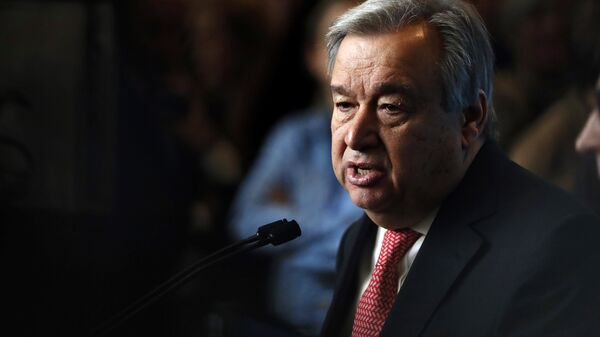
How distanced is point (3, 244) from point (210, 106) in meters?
2.55

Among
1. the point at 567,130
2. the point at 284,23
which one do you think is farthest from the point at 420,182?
the point at 284,23

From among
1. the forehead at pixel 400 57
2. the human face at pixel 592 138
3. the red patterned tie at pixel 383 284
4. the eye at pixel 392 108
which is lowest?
the red patterned tie at pixel 383 284

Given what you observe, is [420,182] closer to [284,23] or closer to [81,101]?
[81,101]

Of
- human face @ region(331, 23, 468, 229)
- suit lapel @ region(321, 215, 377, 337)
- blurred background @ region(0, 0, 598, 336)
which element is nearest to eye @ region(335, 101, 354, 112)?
human face @ region(331, 23, 468, 229)

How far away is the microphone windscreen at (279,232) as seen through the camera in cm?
202

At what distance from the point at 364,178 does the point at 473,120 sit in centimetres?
26

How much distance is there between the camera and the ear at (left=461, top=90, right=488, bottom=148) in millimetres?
2127

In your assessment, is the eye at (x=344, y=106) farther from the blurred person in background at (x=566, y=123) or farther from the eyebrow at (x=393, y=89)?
the blurred person in background at (x=566, y=123)

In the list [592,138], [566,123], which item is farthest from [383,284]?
[566,123]

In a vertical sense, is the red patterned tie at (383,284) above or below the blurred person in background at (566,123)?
above

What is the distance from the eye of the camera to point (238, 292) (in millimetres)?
4363

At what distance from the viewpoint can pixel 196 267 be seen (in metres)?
2.02

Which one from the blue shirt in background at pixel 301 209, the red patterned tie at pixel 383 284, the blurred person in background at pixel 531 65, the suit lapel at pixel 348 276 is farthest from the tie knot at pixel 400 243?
the blurred person in background at pixel 531 65

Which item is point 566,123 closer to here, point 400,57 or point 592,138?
point 592,138
